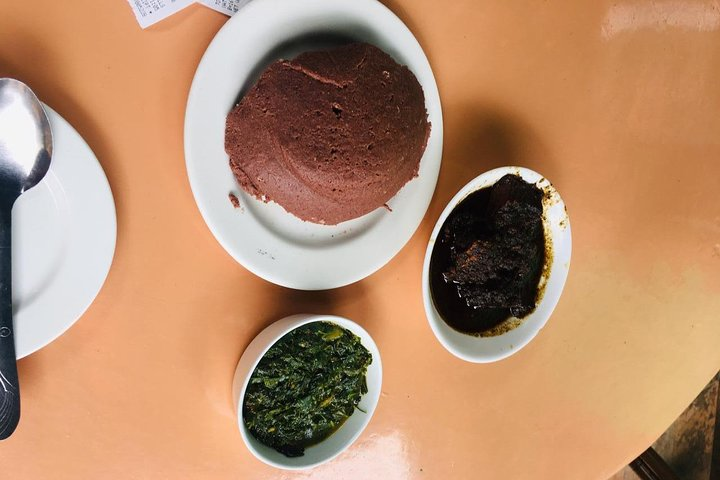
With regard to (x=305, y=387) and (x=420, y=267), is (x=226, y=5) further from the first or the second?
(x=305, y=387)

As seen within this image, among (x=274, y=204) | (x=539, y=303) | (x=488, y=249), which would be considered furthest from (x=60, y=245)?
(x=539, y=303)

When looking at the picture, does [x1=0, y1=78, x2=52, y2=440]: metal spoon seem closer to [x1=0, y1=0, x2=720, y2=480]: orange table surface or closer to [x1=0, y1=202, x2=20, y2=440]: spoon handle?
[x1=0, y1=202, x2=20, y2=440]: spoon handle

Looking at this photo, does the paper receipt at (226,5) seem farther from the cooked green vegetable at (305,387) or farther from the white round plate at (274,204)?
the cooked green vegetable at (305,387)

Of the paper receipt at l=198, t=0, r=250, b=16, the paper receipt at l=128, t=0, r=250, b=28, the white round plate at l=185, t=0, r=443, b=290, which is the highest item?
the paper receipt at l=128, t=0, r=250, b=28

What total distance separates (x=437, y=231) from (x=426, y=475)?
82 centimetres

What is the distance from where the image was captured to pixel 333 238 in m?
1.61

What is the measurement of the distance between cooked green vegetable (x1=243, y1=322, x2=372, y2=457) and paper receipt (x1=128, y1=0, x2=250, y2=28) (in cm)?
91

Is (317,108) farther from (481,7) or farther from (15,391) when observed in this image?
(15,391)

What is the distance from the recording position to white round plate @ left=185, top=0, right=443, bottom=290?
1437 millimetres

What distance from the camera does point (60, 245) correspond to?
142 cm

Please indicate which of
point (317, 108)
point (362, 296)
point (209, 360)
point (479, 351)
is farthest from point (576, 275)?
point (209, 360)

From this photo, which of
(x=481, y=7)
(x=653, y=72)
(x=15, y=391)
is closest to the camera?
(x=15, y=391)

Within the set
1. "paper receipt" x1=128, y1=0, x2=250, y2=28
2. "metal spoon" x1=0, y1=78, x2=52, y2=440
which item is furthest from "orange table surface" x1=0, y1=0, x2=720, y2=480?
"metal spoon" x1=0, y1=78, x2=52, y2=440

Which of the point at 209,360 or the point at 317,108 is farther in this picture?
the point at 209,360
